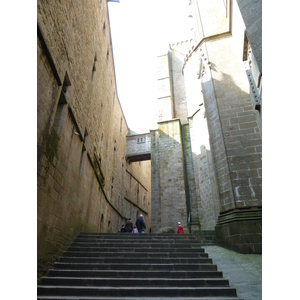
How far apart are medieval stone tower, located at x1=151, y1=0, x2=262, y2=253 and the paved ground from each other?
1.35ft

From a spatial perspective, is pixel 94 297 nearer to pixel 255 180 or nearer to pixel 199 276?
pixel 199 276

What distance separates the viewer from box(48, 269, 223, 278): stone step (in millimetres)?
4852

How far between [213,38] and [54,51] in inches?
310

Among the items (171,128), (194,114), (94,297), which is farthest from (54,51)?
(171,128)

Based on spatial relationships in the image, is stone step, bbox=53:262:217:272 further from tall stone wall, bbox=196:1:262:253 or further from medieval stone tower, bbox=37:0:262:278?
tall stone wall, bbox=196:1:262:253

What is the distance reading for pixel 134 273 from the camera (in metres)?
4.88

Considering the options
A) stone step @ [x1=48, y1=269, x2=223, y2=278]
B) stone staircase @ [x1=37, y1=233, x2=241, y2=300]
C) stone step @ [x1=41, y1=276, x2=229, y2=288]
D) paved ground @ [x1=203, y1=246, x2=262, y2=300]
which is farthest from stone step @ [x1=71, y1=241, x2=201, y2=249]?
stone step @ [x1=41, y1=276, x2=229, y2=288]

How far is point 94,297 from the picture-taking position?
157 inches

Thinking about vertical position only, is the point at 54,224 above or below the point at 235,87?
below

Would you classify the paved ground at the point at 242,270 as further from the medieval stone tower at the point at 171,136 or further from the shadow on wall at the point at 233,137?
the shadow on wall at the point at 233,137

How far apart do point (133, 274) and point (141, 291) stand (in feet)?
2.42

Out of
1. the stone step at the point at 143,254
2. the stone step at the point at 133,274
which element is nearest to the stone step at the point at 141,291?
the stone step at the point at 133,274

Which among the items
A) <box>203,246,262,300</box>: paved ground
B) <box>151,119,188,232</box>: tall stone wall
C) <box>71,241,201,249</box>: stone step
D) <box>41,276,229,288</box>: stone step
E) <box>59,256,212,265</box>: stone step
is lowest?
<box>203,246,262,300</box>: paved ground

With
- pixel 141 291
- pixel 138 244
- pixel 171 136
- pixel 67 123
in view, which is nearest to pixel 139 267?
pixel 141 291
